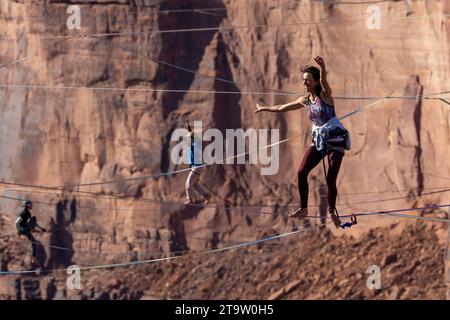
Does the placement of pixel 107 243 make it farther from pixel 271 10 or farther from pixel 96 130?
pixel 271 10

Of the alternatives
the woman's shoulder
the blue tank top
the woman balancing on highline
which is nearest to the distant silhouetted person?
the woman balancing on highline

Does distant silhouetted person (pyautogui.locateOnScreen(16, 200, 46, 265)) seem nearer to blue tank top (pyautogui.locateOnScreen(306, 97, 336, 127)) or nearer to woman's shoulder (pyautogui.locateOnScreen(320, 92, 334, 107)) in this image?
blue tank top (pyautogui.locateOnScreen(306, 97, 336, 127))

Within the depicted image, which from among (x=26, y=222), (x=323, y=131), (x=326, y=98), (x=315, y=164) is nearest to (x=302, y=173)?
(x=315, y=164)

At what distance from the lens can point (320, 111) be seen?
21.3 metres

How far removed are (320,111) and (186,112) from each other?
19.1 meters

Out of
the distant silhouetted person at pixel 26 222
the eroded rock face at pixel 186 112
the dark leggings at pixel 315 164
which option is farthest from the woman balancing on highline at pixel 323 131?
the distant silhouetted person at pixel 26 222

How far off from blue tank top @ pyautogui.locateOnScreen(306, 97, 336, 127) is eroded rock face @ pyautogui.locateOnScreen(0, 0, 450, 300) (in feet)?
46.4

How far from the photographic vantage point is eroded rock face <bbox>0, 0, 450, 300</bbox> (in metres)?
36.8

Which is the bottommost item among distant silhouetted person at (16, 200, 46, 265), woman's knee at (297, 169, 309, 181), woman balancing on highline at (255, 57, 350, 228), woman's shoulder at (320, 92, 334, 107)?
distant silhouetted person at (16, 200, 46, 265)

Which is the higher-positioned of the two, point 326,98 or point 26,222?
point 326,98

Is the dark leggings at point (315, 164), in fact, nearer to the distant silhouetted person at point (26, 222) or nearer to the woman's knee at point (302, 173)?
the woman's knee at point (302, 173)

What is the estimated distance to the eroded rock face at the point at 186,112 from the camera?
36.8 m

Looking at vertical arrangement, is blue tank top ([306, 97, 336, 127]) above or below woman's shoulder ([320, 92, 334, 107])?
below

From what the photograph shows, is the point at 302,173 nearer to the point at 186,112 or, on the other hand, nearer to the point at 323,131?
the point at 323,131
